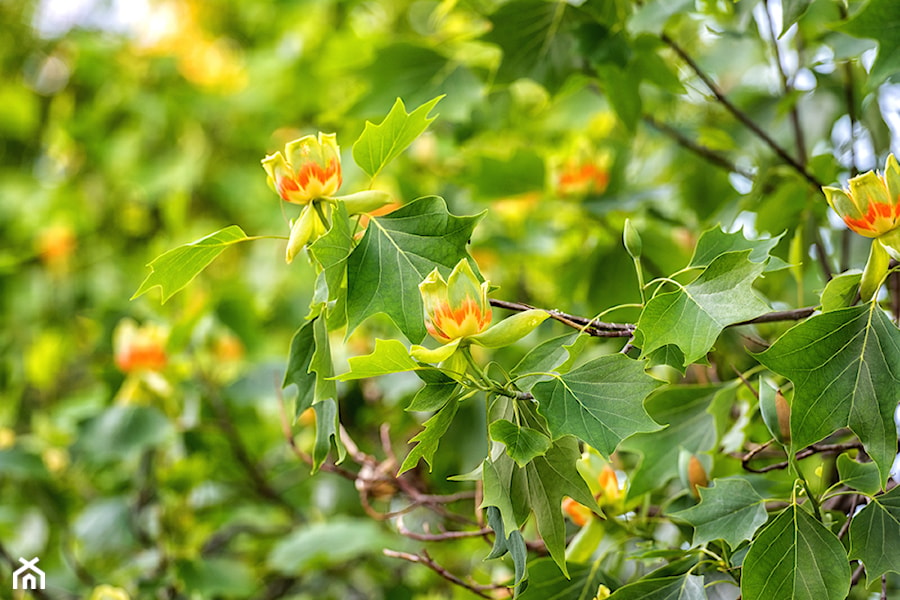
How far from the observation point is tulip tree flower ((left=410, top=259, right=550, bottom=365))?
0.40 metres

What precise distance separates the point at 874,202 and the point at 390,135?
241 mm

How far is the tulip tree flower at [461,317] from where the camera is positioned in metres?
0.40

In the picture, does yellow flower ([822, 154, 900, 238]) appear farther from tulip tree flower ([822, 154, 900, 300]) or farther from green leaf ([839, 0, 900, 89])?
green leaf ([839, 0, 900, 89])

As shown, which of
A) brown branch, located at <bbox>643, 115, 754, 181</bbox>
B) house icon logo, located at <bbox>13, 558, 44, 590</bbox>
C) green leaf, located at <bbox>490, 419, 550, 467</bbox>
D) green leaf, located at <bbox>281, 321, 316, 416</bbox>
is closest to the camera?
green leaf, located at <bbox>490, 419, 550, 467</bbox>

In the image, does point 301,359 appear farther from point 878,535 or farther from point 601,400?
point 878,535

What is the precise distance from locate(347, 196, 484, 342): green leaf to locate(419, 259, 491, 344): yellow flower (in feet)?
0.08

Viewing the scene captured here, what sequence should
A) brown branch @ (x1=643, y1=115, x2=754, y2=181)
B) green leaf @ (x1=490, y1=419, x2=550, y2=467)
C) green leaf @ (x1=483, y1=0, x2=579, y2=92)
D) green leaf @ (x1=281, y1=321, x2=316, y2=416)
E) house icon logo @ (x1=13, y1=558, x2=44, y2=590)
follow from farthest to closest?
1. house icon logo @ (x1=13, y1=558, x2=44, y2=590)
2. brown branch @ (x1=643, y1=115, x2=754, y2=181)
3. green leaf @ (x1=483, y1=0, x2=579, y2=92)
4. green leaf @ (x1=281, y1=321, x2=316, y2=416)
5. green leaf @ (x1=490, y1=419, x2=550, y2=467)

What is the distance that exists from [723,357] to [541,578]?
29 centimetres

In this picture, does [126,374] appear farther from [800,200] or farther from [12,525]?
[800,200]

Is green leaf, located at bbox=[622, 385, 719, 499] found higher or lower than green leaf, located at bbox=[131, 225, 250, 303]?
lower

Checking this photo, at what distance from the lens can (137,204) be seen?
1619mm

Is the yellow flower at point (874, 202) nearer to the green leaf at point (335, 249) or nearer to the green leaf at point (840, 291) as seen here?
the green leaf at point (840, 291)

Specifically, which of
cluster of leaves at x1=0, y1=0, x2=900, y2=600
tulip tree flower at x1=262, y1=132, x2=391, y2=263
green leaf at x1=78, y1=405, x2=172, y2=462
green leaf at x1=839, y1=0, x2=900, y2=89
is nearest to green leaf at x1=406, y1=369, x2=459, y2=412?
cluster of leaves at x1=0, y1=0, x2=900, y2=600

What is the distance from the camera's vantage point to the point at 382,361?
0.39 metres
